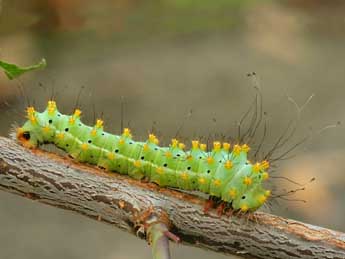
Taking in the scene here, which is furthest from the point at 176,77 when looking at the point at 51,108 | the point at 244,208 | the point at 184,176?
the point at 244,208

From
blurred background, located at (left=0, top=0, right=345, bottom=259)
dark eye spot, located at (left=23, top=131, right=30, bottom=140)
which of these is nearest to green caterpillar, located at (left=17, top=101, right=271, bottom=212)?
dark eye spot, located at (left=23, top=131, right=30, bottom=140)

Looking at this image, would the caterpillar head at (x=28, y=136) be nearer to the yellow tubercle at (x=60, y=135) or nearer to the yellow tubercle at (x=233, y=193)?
the yellow tubercle at (x=60, y=135)

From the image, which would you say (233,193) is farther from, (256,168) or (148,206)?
(148,206)

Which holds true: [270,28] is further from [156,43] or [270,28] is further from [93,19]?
[93,19]

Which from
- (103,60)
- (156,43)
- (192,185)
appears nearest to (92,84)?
(103,60)

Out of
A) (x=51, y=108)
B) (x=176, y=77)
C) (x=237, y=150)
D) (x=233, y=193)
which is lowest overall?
(x=233, y=193)

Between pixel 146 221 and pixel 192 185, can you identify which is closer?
pixel 146 221
